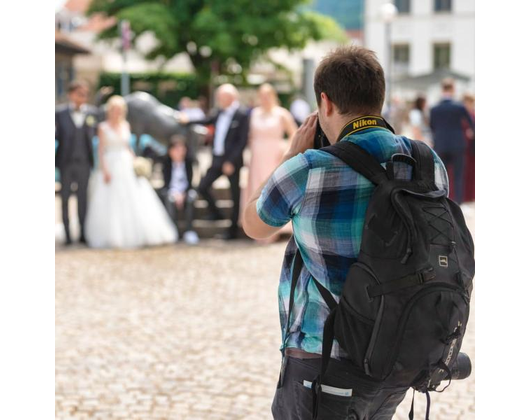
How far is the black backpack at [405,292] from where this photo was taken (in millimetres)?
2391

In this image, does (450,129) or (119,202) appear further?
(450,129)

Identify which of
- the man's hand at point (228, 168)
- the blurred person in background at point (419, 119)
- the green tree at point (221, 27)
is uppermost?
the green tree at point (221, 27)

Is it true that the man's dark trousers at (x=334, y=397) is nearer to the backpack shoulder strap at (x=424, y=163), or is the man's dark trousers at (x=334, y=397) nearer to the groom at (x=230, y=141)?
the backpack shoulder strap at (x=424, y=163)

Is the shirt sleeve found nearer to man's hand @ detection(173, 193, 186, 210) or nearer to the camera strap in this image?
the camera strap

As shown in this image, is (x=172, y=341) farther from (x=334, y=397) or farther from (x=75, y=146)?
(x=75, y=146)

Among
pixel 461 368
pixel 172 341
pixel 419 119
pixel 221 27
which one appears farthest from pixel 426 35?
pixel 461 368

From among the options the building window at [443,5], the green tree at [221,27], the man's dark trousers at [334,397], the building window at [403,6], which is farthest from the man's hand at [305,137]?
Result: the building window at [403,6]

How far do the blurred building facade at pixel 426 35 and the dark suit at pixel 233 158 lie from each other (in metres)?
43.6

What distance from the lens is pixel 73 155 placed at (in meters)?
12.5

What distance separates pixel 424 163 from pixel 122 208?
10147mm

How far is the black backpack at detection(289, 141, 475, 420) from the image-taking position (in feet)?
7.84

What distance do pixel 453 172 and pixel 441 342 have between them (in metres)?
12.6
